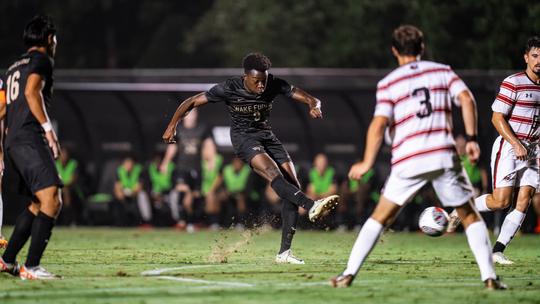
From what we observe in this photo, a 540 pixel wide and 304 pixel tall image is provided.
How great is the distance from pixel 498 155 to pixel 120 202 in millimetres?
12441

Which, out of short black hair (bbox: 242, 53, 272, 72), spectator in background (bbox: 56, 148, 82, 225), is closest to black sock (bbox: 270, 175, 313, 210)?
short black hair (bbox: 242, 53, 272, 72)

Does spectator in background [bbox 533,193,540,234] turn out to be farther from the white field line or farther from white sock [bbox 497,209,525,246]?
the white field line

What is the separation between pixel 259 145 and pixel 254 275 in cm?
235

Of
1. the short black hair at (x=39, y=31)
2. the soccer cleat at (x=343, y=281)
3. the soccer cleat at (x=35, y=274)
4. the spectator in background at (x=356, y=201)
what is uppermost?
the short black hair at (x=39, y=31)

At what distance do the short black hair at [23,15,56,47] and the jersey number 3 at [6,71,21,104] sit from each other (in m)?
0.32

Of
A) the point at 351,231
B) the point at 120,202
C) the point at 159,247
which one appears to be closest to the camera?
the point at 159,247

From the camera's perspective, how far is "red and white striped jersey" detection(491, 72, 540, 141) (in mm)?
12633

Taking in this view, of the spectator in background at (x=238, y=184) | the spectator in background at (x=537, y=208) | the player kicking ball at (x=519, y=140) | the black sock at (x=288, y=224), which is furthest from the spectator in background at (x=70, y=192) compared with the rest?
the player kicking ball at (x=519, y=140)

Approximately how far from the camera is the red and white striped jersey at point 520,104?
12633 millimetres

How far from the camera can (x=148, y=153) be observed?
24.5 meters

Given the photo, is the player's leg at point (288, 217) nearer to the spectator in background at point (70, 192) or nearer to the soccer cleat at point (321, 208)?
the soccer cleat at point (321, 208)

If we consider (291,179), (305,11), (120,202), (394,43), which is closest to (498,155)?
(291,179)

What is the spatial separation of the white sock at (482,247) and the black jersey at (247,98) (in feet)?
12.6

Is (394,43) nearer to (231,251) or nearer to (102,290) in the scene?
(102,290)
